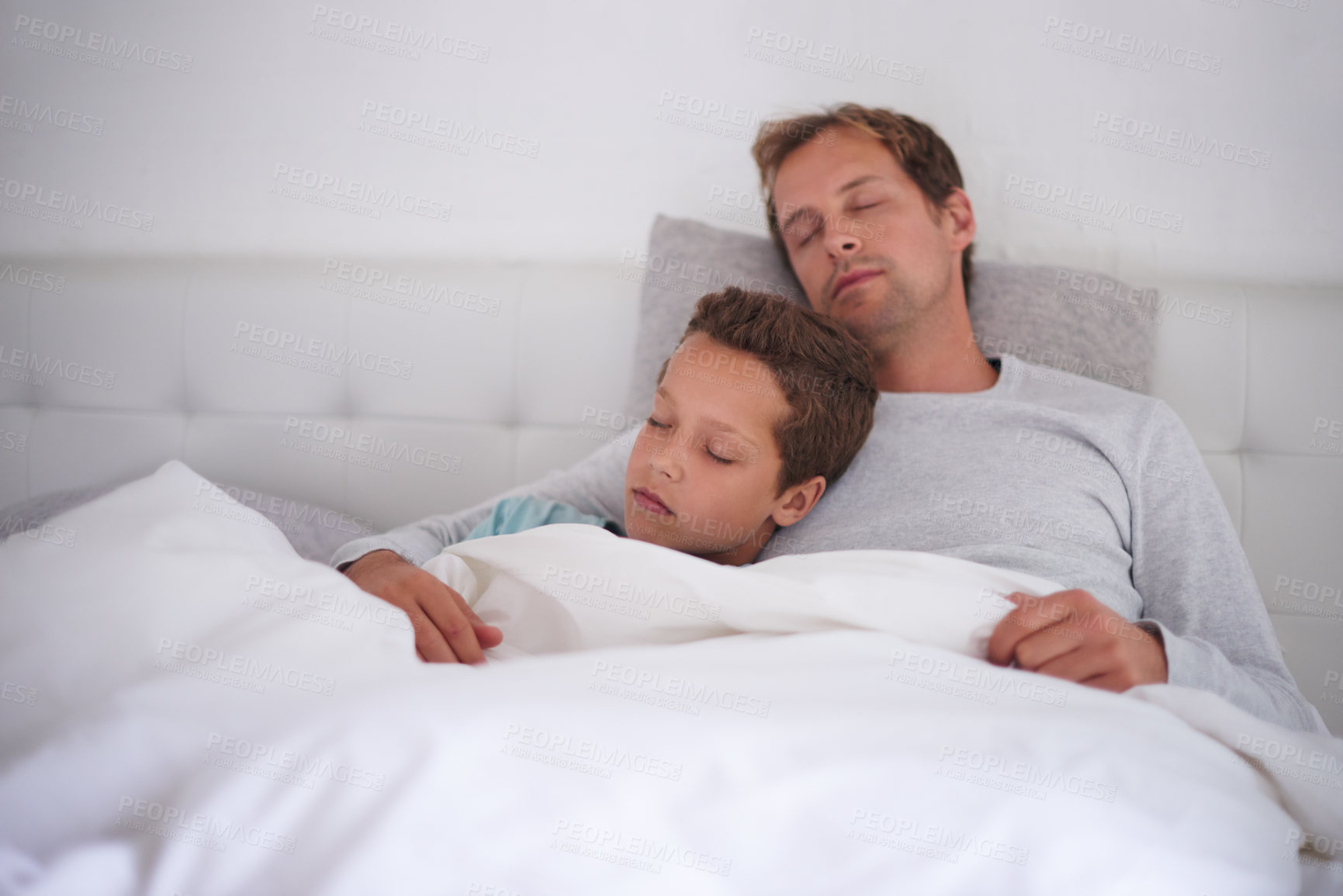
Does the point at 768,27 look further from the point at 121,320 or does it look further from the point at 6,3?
the point at 6,3

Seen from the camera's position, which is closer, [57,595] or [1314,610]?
[57,595]

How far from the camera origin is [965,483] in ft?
3.31

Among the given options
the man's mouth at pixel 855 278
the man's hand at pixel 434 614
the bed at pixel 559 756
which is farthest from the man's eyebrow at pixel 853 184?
the man's hand at pixel 434 614

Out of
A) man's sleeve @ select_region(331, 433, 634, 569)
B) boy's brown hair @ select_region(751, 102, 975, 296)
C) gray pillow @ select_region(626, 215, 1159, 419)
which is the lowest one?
man's sleeve @ select_region(331, 433, 634, 569)

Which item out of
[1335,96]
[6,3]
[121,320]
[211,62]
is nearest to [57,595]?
[121,320]

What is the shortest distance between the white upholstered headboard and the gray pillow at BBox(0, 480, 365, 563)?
3.7 inches

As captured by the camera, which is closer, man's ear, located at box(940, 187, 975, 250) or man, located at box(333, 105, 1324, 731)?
man, located at box(333, 105, 1324, 731)

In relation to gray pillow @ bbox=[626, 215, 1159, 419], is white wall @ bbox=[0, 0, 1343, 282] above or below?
above

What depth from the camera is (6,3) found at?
1613mm

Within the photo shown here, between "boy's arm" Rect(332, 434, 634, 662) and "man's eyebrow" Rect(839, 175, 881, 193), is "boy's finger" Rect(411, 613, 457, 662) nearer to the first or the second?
"boy's arm" Rect(332, 434, 634, 662)

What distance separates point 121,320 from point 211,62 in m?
0.55

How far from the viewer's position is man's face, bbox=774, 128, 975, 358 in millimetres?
1226

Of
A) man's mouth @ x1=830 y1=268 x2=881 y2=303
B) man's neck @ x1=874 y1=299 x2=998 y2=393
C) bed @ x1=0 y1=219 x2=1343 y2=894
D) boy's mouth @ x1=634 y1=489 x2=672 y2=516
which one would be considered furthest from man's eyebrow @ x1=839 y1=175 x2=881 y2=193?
bed @ x1=0 y1=219 x2=1343 y2=894

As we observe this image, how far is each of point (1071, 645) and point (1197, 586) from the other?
0.36m
